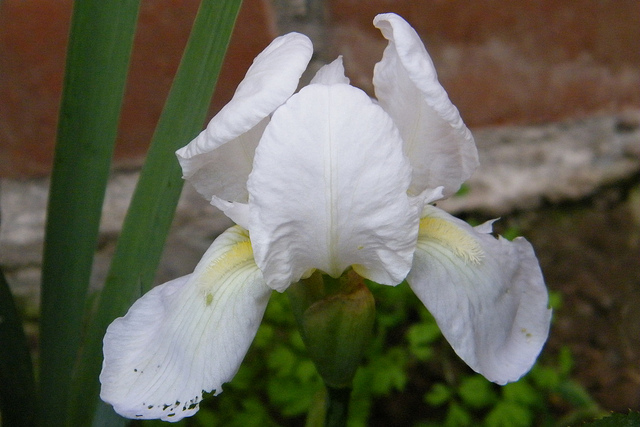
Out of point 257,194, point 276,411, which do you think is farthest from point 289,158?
point 276,411

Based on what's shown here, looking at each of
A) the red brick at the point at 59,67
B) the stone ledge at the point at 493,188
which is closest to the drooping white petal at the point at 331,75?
the red brick at the point at 59,67

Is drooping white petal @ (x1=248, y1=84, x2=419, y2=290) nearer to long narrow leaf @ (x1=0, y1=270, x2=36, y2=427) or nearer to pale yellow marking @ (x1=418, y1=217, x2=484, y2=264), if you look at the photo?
pale yellow marking @ (x1=418, y1=217, x2=484, y2=264)

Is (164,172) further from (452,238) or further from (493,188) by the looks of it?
(493,188)

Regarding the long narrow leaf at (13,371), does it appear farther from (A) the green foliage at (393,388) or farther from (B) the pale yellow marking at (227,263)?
(A) the green foliage at (393,388)

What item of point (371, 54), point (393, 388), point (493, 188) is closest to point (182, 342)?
point (393, 388)

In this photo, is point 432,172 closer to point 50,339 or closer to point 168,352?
point 168,352

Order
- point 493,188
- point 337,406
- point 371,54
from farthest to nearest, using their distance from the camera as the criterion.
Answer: point 493,188 → point 371,54 → point 337,406

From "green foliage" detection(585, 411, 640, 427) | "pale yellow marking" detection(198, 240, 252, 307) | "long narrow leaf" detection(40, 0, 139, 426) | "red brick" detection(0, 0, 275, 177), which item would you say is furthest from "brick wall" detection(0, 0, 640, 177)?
"green foliage" detection(585, 411, 640, 427)
